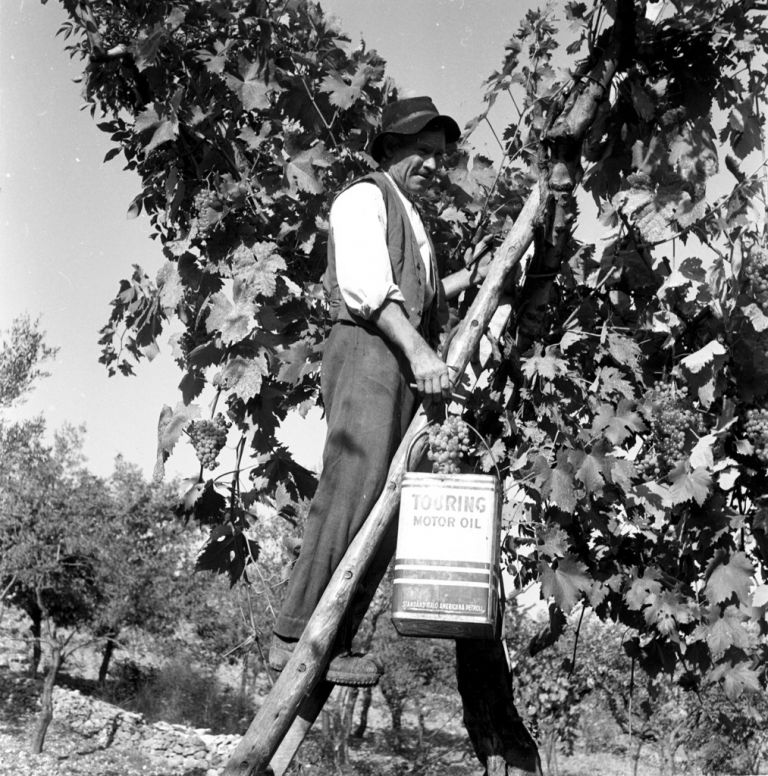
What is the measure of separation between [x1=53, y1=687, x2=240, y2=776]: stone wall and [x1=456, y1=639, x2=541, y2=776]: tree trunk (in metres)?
18.1

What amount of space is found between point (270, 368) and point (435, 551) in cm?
162

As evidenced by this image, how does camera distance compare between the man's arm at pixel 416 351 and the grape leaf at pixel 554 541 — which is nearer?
the man's arm at pixel 416 351

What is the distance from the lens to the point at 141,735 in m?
23.2

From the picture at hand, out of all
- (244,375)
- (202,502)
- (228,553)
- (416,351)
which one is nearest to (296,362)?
(244,375)

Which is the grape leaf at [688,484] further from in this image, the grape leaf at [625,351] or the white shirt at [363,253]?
the white shirt at [363,253]

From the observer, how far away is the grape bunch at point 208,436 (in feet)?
12.5

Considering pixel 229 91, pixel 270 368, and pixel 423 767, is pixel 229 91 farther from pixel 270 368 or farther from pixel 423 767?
pixel 423 767

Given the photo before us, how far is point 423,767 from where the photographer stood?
18.7 meters

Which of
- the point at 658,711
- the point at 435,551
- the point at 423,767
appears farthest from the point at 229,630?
the point at 435,551

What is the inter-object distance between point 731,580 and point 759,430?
485mm

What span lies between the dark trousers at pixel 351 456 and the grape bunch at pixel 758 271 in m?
1.02

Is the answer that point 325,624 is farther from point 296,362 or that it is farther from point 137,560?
point 137,560

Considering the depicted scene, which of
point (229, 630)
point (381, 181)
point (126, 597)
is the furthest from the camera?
point (229, 630)

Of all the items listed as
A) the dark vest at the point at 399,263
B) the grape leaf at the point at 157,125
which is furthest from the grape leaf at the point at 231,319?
the grape leaf at the point at 157,125
